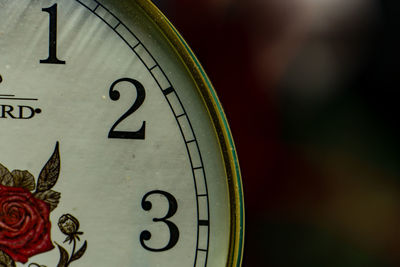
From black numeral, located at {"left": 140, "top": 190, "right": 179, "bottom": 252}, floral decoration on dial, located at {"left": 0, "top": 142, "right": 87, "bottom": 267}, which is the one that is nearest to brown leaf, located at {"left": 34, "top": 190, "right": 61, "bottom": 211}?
floral decoration on dial, located at {"left": 0, "top": 142, "right": 87, "bottom": 267}

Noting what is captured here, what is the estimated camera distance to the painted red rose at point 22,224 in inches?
29.6

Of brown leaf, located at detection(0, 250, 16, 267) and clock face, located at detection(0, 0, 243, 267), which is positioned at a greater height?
clock face, located at detection(0, 0, 243, 267)

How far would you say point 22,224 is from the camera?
0.75 metres

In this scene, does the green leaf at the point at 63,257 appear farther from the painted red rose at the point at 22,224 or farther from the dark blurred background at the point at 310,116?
the dark blurred background at the point at 310,116

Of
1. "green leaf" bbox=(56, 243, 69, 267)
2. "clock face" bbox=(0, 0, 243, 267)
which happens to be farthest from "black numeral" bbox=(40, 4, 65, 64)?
"green leaf" bbox=(56, 243, 69, 267)

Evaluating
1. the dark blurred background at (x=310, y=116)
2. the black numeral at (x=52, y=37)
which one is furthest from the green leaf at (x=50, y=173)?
the dark blurred background at (x=310, y=116)

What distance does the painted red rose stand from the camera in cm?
75

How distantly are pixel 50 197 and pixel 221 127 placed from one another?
0.22 meters

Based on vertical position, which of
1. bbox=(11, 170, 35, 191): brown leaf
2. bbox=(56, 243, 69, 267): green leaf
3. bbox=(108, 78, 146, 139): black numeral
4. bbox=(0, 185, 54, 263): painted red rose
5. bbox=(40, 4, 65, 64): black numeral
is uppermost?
bbox=(40, 4, 65, 64): black numeral

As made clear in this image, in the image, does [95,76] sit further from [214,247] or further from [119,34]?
[214,247]

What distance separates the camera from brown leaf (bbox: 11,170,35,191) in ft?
2.48

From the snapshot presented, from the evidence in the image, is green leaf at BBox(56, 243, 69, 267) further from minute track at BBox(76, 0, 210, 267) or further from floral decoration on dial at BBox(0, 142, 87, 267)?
minute track at BBox(76, 0, 210, 267)

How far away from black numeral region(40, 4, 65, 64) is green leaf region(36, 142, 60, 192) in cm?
10

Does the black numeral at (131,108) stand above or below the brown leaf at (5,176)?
above
